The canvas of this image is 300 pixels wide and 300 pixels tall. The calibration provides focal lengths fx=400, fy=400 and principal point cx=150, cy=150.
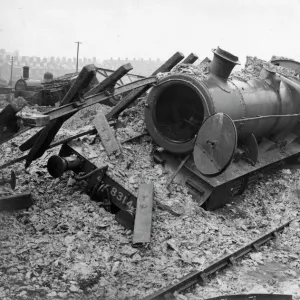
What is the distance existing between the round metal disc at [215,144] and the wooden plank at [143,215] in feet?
2.69

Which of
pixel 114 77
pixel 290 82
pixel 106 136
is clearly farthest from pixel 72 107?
pixel 290 82

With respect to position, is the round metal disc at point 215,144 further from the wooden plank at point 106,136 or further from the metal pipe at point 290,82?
the metal pipe at point 290,82

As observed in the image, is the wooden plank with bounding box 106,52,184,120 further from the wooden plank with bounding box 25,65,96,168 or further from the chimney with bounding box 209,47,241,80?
the wooden plank with bounding box 25,65,96,168

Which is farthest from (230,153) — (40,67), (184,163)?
(40,67)

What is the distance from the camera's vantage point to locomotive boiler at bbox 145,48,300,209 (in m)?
5.56

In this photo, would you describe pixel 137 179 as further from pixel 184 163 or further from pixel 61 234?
pixel 61 234

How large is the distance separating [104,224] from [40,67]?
182 ft

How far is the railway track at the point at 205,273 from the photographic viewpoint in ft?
13.3

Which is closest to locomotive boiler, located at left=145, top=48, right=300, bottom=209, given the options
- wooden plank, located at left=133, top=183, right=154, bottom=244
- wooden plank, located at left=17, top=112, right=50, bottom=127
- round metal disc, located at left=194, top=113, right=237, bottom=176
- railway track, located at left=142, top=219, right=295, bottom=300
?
round metal disc, located at left=194, top=113, right=237, bottom=176

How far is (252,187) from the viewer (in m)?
7.52

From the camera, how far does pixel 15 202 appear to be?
541 centimetres

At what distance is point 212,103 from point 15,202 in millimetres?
3167

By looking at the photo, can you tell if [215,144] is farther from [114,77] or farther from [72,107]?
[72,107]

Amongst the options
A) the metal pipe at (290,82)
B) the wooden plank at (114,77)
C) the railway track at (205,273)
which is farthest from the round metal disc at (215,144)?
the metal pipe at (290,82)
